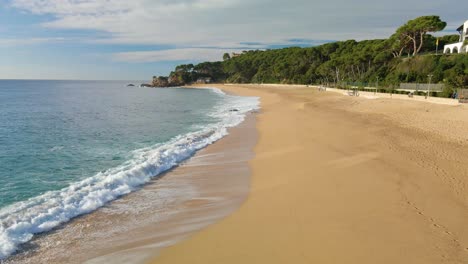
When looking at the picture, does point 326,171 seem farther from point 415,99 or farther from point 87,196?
point 415,99

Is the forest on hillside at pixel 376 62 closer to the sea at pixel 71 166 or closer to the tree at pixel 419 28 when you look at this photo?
the tree at pixel 419 28

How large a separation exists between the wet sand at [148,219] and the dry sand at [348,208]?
402 mm

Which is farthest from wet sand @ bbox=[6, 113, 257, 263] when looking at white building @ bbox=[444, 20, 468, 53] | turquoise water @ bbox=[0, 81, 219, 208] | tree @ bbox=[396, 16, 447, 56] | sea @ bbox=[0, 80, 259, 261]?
tree @ bbox=[396, 16, 447, 56]

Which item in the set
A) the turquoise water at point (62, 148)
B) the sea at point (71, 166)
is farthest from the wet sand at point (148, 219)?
the turquoise water at point (62, 148)

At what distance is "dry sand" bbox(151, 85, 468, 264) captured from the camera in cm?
497

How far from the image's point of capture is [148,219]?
650cm

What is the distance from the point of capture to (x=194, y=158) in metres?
11.8

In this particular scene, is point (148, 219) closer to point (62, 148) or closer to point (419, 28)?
point (62, 148)

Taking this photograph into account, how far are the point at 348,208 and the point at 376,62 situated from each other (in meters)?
64.2

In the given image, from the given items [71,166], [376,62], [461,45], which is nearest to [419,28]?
[461,45]

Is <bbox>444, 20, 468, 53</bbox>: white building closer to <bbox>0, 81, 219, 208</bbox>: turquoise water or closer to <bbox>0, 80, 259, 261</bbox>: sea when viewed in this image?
<bbox>0, 81, 219, 208</bbox>: turquoise water

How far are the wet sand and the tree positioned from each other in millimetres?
58841

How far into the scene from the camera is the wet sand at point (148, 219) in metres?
5.21

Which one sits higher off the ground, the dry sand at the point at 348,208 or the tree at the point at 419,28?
the tree at the point at 419,28
